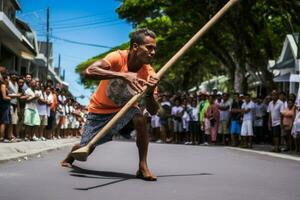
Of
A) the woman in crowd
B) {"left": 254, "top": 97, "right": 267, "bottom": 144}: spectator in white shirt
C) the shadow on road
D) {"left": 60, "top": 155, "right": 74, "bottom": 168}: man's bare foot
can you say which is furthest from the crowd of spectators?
{"left": 254, "top": 97, "right": 267, "bottom": 144}: spectator in white shirt

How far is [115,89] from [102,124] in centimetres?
44

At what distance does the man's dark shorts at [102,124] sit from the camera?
20.4 ft

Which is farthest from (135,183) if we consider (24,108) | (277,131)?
(277,131)

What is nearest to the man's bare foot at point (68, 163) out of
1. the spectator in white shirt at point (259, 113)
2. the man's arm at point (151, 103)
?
the man's arm at point (151, 103)

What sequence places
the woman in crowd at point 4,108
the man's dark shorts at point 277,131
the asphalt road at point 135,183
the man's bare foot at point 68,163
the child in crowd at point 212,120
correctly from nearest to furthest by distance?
the asphalt road at point 135,183
the man's bare foot at point 68,163
the woman in crowd at point 4,108
the man's dark shorts at point 277,131
the child in crowd at point 212,120

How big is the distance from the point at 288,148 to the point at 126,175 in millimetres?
9270

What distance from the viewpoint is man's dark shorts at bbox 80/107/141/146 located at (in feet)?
20.4

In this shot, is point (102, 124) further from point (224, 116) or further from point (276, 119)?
point (224, 116)

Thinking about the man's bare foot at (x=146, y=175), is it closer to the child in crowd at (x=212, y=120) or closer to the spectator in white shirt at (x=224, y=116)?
the spectator in white shirt at (x=224, y=116)

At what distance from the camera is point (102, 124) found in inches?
253

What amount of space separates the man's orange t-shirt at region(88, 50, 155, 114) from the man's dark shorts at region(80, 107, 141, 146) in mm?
68

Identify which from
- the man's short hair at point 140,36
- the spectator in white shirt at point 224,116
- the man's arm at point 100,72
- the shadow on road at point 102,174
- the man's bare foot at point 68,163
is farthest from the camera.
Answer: the spectator in white shirt at point 224,116

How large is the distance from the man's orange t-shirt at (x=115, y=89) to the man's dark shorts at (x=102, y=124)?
0.07 metres

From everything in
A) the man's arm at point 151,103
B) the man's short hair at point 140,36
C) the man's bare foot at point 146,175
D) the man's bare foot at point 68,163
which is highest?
the man's short hair at point 140,36
